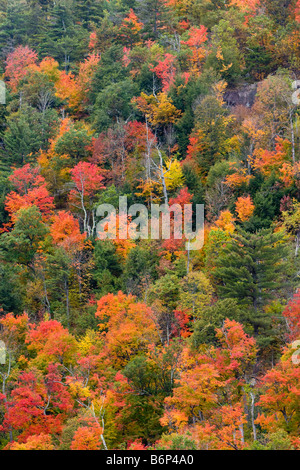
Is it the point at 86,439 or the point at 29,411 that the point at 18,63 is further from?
the point at 86,439

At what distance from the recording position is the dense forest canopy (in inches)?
1174

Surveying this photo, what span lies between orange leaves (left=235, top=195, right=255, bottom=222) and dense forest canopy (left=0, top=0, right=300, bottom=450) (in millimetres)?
174

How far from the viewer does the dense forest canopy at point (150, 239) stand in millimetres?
29812

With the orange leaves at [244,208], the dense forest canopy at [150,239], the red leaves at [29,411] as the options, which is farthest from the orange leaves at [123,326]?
the orange leaves at [244,208]

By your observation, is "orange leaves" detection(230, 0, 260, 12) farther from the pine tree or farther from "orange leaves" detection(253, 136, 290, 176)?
the pine tree

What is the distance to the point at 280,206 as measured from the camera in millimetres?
43000

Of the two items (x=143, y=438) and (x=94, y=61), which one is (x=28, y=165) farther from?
(x=143, y=438)

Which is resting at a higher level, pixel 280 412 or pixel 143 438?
pixel 280 412

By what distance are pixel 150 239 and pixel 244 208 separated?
8.42 m

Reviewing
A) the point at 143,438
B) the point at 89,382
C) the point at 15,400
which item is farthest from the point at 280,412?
the point at 15,400

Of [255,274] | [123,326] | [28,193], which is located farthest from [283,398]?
[28,193]

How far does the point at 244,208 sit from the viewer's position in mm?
44062

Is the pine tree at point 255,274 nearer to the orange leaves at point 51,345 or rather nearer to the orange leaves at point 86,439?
the orange leaves at point 51,345
